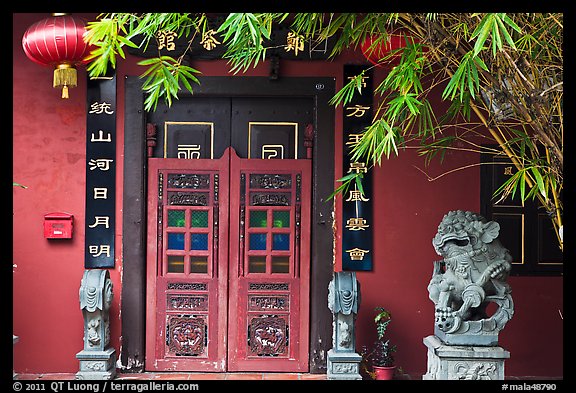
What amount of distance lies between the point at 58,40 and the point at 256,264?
251 cm

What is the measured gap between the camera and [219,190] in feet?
23.1

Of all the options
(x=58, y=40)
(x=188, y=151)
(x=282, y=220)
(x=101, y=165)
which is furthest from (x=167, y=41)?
(x=282, y=220)

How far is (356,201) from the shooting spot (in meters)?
7.01

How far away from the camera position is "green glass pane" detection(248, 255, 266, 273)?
23.1ft

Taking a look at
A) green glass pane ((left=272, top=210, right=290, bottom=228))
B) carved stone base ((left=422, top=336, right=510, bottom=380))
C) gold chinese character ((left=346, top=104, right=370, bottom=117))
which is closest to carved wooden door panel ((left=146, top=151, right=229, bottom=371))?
green glass pane ((left=272, top=210, right=290, bottom=228))

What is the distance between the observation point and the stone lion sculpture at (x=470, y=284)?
18.0 feet

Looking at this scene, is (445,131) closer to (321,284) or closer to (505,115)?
(505,115)

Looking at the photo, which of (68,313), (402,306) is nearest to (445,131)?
(402,306)

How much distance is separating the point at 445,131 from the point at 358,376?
2.26 meters

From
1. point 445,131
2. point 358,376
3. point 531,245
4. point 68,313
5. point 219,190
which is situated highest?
point 445,131

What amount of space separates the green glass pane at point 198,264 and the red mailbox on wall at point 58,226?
1.08 metres

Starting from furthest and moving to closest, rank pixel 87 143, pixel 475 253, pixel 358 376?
pixel 87 143 < pixel 358 376 < pixel 475 253

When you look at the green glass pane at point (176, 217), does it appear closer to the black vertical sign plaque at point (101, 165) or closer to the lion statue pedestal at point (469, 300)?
the black vertical sign plaque at point (101, 165)

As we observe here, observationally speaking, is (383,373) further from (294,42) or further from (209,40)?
(209,40)
